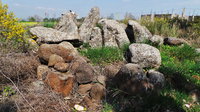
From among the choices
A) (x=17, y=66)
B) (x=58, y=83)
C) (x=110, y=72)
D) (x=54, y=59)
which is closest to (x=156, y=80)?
(x=110, y=72)

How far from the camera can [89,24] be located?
6.91 meters

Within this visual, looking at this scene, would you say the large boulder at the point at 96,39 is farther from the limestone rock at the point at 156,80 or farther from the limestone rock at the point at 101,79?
the limestone rock at the point at 156,80

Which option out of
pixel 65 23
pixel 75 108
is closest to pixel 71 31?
pixel 65 23

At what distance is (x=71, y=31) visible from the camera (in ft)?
22.5

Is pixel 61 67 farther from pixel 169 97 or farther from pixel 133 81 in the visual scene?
pixel 169 97

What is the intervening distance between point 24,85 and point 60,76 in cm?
94

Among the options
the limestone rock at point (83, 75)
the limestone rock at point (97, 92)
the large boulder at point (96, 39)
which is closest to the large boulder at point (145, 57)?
the limestone rock at point (83, 75)

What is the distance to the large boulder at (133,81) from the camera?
3438 mm

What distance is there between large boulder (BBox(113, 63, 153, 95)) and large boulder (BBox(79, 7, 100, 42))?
3381 mm

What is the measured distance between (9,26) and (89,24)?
3086mm

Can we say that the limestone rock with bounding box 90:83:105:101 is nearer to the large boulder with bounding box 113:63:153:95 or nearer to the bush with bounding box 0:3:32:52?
the large boulder with bounding box 113:63:153:95

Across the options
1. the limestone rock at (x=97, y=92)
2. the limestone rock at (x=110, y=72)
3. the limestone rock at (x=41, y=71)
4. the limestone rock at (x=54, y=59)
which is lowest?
the limestone rock at (x=97, y=92)

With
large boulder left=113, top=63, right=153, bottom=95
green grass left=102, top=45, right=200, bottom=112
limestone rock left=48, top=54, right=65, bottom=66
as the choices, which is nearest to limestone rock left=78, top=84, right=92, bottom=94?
green grass left=102, top=45, right=200, bottom=112

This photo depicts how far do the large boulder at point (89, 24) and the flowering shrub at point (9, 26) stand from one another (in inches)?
97.6
